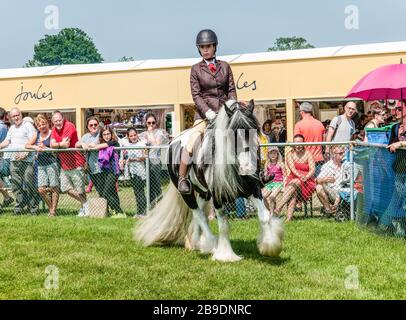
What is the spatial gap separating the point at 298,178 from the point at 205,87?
12.4 ft

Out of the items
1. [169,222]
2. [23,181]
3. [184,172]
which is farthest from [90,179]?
[184,172]

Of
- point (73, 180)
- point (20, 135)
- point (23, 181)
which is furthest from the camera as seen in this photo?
point (20, 135)

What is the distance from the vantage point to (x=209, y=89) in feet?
25.8

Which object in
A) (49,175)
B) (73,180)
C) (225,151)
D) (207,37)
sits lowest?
(73,180)

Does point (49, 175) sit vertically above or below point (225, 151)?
below

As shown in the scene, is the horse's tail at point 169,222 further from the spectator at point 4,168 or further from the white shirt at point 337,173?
the spectator at point 4,168

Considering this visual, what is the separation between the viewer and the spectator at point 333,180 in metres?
11.0

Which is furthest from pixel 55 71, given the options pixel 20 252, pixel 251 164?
pixel 251 164

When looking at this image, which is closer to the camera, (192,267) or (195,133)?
(192,267)

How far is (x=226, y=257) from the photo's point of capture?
24.6 ft

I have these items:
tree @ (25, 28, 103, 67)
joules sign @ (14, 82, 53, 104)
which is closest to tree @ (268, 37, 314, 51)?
tree @ (25, 28, 103, 67)

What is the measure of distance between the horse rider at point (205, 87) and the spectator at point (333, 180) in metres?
3.68

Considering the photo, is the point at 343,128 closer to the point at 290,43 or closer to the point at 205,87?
the point at 205,87
